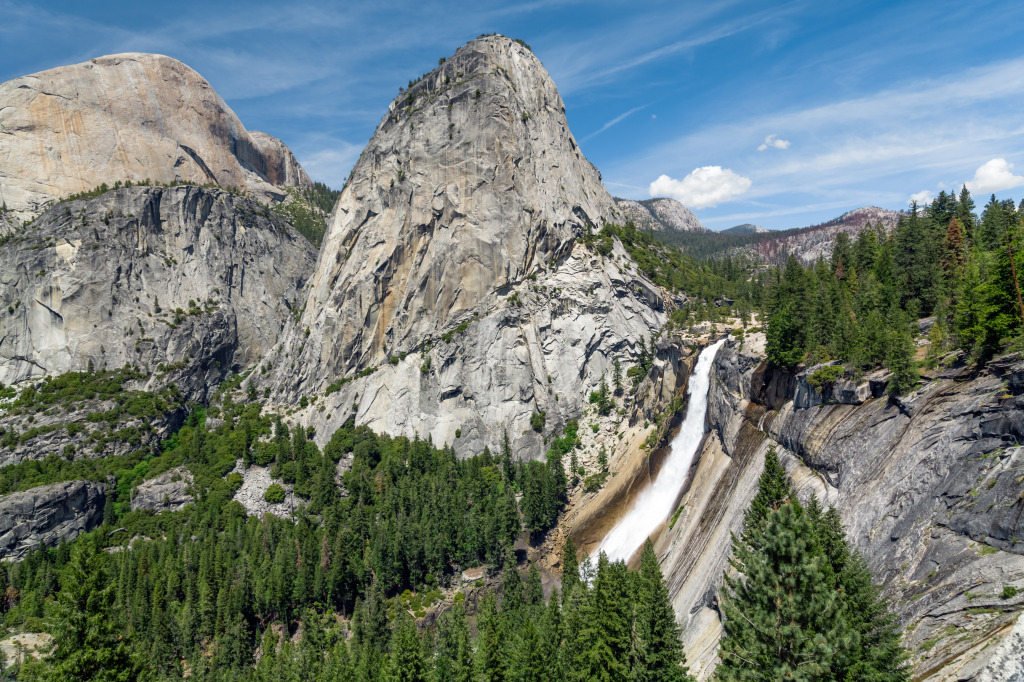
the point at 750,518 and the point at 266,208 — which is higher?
the point at 266,208

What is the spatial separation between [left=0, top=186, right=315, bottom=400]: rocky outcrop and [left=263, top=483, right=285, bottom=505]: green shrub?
2003 inches

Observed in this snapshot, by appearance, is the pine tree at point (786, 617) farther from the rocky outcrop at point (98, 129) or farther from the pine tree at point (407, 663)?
the rocky outcrop at point (98, 129)

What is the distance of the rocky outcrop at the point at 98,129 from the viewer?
14750cm

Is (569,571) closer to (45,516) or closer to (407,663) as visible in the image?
(407,663)

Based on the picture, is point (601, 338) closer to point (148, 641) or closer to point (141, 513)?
point (148, 641)

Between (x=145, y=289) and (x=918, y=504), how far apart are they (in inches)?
6121

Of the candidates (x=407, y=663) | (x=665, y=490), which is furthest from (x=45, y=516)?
(x=665, y=490)

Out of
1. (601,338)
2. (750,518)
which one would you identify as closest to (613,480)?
(601,338)

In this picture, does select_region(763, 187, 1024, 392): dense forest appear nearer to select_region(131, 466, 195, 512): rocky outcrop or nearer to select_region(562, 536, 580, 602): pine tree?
select_region(562, 536, 580, 602): pine tree

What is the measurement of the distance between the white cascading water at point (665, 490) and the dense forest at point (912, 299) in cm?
Result: 1624

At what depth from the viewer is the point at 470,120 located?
377ft

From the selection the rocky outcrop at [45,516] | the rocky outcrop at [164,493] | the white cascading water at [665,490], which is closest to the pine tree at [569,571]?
the white cascading water at [665,490]

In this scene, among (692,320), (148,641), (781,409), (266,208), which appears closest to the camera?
(781,409)

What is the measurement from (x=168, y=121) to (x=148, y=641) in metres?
156
